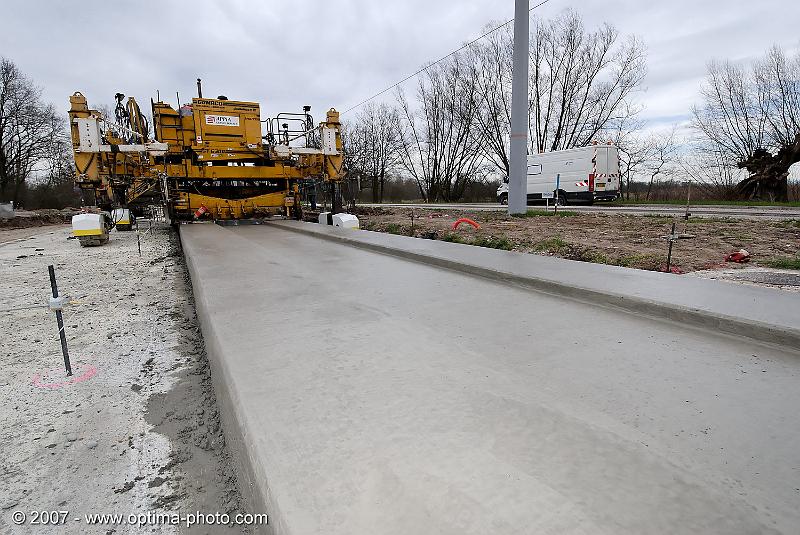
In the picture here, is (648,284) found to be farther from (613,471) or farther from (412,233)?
(412,233)

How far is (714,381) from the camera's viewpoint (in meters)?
2.13

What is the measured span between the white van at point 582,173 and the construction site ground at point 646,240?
9.77 metres

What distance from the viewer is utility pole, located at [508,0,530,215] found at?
1101 cm

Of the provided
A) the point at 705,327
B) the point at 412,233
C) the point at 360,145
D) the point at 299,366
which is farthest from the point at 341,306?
the point at 360,145

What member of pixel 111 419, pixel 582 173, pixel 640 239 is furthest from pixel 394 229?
pixel 582 173

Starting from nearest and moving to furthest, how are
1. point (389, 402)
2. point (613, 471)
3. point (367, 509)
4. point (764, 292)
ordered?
point (367, 509)
point (613, 471)
point (389, 402)
point (764, 292)

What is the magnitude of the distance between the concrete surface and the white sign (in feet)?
34.2

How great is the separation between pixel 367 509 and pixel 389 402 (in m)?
0.64

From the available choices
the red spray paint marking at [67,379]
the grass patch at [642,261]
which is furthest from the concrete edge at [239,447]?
the grass patch at [642,261]

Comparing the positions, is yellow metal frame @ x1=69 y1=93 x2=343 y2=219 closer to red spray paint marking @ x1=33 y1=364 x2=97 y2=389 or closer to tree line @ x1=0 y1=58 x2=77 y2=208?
red spray paint marking @ x1=33 y1=364 x2=97 y2=389

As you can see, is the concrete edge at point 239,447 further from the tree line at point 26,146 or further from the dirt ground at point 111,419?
the tree line at point 26,146

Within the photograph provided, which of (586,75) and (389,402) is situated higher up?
(586,75)

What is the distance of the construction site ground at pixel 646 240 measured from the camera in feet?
17.4

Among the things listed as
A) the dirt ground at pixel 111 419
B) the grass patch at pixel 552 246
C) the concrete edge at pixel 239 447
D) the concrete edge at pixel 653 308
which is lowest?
the dirt ground at pixel 111 419
